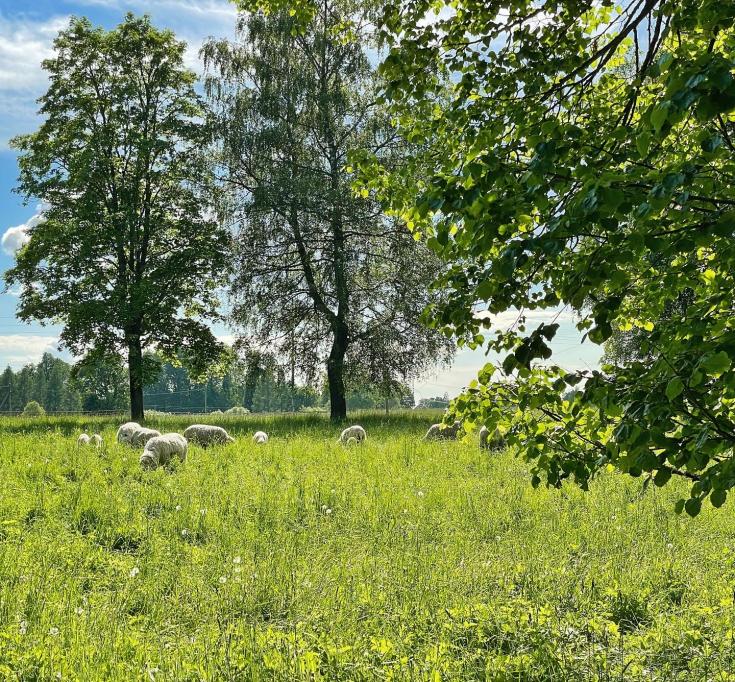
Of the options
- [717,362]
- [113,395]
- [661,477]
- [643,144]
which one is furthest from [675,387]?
[113,395]

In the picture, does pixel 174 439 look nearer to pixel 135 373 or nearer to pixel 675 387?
pixel 675 387

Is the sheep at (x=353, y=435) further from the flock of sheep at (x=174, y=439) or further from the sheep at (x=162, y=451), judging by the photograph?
the sheep at (x=162, y=451)

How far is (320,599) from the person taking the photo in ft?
16.9

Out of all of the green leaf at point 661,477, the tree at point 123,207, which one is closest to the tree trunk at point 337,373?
the tree at point 123,207

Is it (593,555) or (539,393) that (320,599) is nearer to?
(539,393)

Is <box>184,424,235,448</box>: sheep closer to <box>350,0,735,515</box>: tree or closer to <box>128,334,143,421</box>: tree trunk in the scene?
<box>128,334,143,421</box>: tree trunk

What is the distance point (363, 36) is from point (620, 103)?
2209 cm

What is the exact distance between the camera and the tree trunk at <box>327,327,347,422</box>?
943 inches

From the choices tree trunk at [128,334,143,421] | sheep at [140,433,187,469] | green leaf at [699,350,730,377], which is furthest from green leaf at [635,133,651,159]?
tree trunk at [128,334,143,421]

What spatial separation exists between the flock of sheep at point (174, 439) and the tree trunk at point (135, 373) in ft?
31.5

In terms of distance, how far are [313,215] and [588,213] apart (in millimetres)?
21417

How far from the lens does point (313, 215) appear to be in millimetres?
23031

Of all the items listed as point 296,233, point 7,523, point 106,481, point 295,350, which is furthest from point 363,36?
point 7,523

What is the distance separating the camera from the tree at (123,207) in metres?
23.7
